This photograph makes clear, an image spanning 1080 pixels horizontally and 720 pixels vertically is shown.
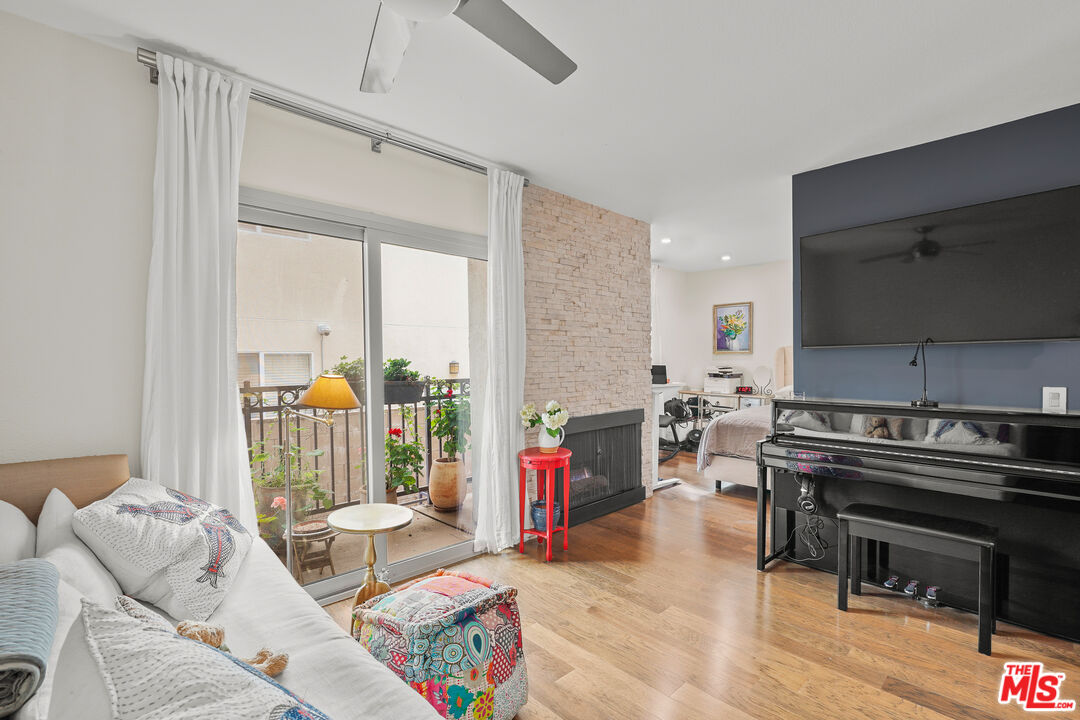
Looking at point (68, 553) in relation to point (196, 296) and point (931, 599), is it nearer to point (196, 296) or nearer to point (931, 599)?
point (196, 296)

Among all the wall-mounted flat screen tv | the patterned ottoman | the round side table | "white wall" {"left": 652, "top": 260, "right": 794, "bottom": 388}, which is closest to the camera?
the patterned ottoman

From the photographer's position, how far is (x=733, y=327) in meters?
7.04

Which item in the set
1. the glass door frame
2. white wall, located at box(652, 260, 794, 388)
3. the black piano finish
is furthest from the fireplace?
white wall, located at box(652, 260, 794, 388)

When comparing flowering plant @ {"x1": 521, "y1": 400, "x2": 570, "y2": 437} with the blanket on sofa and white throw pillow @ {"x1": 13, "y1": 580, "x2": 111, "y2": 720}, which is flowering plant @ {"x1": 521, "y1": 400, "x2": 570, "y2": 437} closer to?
the blanket on sofa

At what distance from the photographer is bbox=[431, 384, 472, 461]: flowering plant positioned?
3.27m

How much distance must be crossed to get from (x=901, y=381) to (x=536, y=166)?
105 inches

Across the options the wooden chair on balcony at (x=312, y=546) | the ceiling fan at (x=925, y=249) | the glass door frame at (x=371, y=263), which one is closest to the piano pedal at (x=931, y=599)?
the ceiling fan at (x=925, y=249)

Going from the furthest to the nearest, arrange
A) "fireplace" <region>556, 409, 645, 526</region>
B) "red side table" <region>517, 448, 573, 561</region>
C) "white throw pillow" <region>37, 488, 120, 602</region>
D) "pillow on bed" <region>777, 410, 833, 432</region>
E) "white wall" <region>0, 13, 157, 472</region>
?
"fireplace" <region>556, 409, 645, 526</region>
"red side table" <region>517, 448, 573, 561</region>
"pillow on bed" <region>777, 410, 833, 432</region>
"white wall" <region>0, 13, 157, 472</region>
"white throw pillow" <region>37, 488, 120, 602</region>

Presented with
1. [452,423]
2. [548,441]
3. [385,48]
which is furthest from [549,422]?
[385,48]

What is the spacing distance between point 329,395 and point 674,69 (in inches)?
86.9

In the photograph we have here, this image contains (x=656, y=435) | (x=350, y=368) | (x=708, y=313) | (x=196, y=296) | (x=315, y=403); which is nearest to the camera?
(x=196, y=296)

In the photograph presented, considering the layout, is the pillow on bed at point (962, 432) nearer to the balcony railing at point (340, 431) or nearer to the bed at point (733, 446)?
the bed at point (733, 446)

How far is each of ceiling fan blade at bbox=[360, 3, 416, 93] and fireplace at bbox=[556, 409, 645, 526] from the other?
8.78ft

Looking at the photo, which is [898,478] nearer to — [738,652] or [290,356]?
[738,652]
